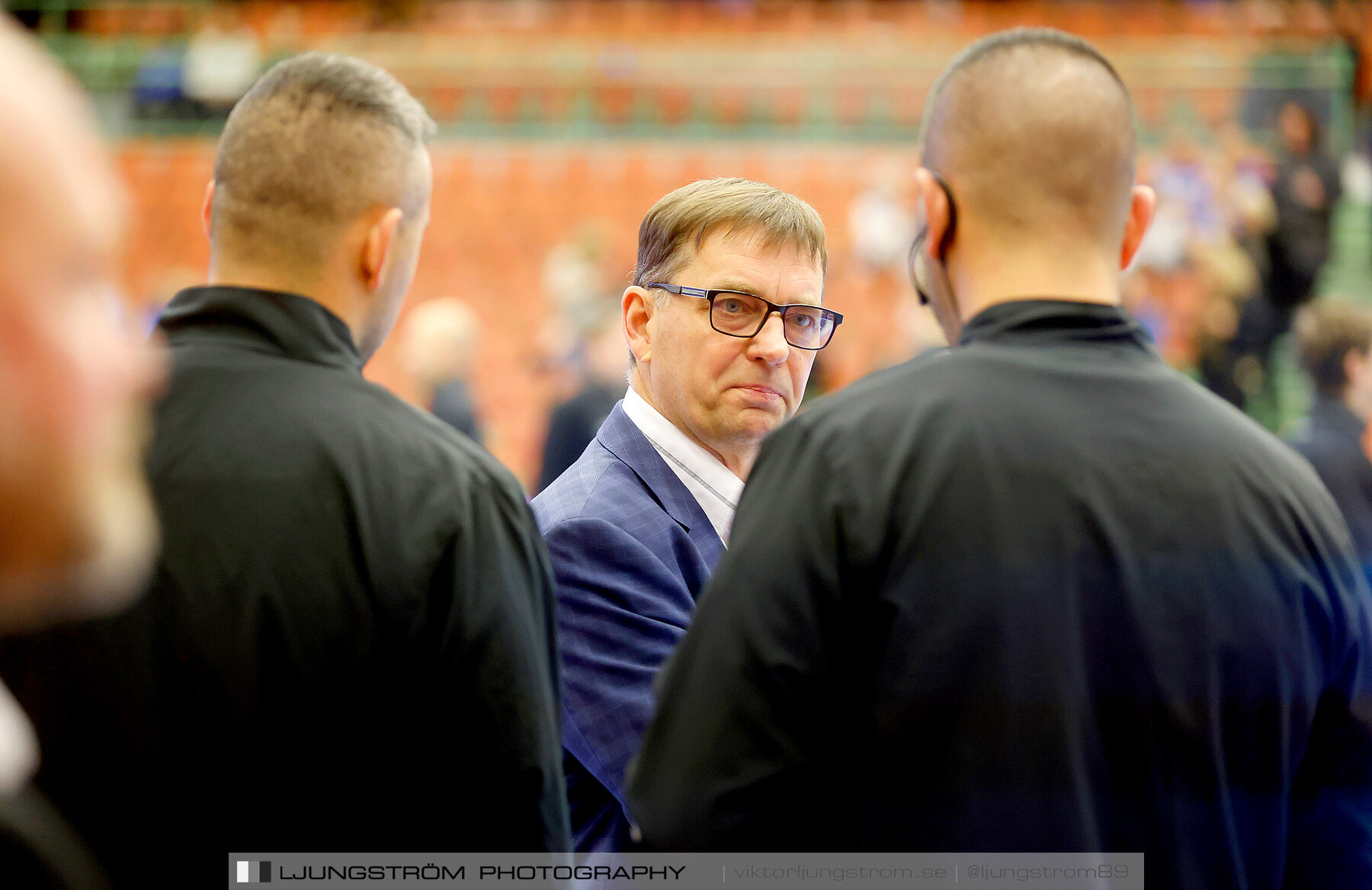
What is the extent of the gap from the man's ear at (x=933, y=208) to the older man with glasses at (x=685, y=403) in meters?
0.60

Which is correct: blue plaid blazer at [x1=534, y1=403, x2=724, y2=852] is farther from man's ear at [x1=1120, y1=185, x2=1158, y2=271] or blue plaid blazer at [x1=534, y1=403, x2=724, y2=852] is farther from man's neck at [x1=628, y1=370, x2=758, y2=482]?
man's ear at [x1=1120, y1=185, x2=1158, y2=271]

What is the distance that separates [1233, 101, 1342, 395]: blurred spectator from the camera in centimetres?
741

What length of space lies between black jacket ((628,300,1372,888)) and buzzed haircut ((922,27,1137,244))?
0.12 meters

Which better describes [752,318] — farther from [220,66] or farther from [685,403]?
[220,66]

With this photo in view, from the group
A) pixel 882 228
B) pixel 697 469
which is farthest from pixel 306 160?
pixel 882 228

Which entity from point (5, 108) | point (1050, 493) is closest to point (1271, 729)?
point (1050, 493)

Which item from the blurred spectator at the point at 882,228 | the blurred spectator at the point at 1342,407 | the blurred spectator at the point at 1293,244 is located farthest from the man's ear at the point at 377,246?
the blurred spectator at the point at 882,228

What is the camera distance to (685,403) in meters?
1.98

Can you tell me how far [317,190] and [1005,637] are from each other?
38.3 inches

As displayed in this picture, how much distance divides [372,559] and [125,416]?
49cm

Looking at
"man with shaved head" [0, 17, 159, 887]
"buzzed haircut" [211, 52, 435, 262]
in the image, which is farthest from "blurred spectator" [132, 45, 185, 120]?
"man with shaved head" [0, 17, 159, 887]

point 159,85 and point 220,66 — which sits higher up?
point 220,66

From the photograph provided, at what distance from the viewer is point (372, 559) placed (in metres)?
1.31

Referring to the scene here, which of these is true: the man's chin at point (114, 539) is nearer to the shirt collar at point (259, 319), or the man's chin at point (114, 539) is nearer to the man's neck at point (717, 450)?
the shirt collar at point (259, 319)
